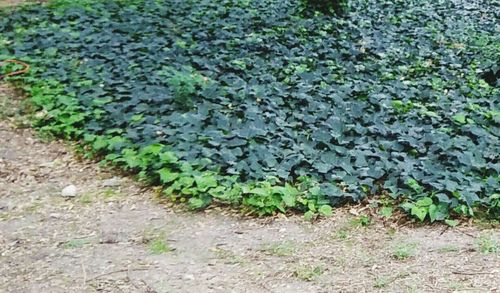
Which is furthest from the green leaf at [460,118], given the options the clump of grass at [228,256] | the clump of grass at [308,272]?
the clump of grass at [228,256]

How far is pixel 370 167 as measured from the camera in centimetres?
342

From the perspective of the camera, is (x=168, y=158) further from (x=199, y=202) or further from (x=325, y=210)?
(x=325, y=210)

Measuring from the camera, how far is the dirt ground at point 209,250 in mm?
2518

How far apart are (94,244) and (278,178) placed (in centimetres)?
107

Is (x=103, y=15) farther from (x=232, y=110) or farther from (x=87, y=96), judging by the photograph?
(x=232, y=110)

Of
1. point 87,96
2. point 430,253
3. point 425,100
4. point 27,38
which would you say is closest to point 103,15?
point 27,38

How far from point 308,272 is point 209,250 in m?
0.49

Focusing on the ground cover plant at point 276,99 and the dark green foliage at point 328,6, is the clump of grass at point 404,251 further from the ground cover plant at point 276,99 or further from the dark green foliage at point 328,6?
the dark green foliage at point 328,6

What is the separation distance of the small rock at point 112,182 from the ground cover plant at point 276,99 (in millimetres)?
131

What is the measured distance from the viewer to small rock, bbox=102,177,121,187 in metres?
3.52

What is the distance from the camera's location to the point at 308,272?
2.60 m

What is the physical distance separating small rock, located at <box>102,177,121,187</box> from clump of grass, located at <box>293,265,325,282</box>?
4.56ft

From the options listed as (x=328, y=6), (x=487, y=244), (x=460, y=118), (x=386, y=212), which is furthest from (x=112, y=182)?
(x=328, y=6)

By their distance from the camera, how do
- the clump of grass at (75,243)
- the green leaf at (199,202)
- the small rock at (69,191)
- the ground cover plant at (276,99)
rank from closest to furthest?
the clump of grass at (75,243)
the green leaf at (199,202)
the ground cover plant at (276,99)
the small rock at (69,191)
